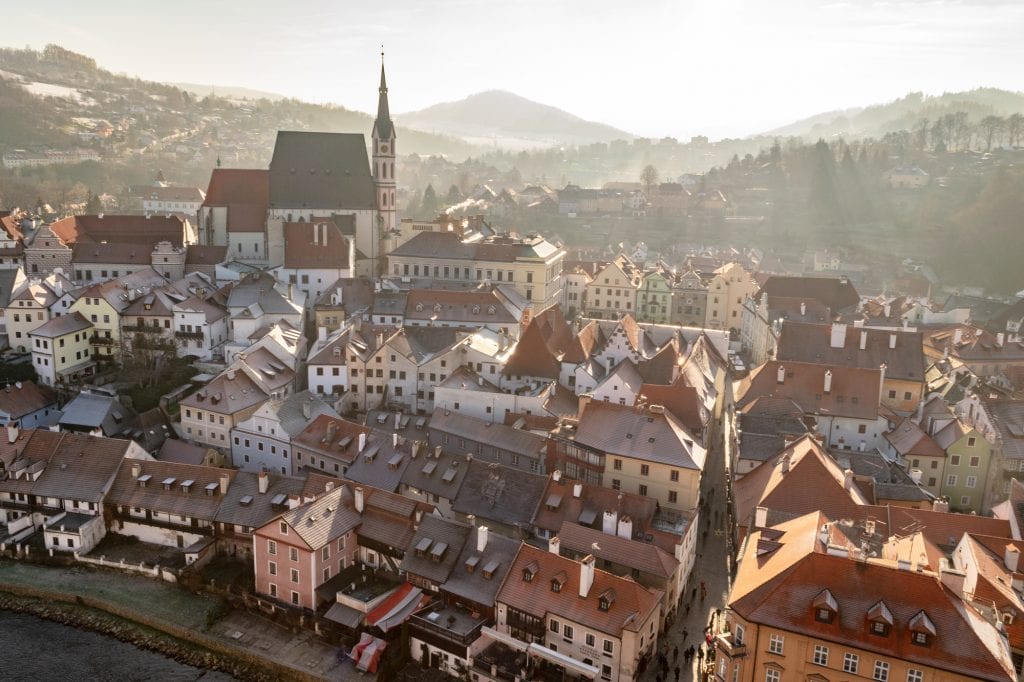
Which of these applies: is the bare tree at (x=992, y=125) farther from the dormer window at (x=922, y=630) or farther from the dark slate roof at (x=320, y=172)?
the dormer window at (x=922, y=630)

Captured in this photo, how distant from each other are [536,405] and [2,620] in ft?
89.6

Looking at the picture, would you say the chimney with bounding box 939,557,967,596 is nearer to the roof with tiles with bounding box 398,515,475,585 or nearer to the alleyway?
the alleyway

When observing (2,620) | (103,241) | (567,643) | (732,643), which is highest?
(103,241)

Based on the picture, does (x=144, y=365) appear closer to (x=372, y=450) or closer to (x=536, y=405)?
(x=372, y=450)

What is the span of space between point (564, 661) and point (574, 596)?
2233 mm

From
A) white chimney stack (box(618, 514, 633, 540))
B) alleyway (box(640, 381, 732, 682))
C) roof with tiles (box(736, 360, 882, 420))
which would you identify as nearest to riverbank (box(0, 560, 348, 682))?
white chimney stack (box(618, 514, 633, 540))

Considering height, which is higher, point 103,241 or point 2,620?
point 103,241

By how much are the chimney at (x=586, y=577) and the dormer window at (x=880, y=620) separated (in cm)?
914

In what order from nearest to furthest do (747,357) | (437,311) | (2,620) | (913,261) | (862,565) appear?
(862,565)
(2,620)
(437,311)
(747,357)
(913,261)

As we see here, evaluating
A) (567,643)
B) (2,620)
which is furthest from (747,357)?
(2,620)

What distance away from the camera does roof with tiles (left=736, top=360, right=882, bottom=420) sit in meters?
44.7

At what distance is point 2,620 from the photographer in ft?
117

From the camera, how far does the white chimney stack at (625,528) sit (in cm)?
3262

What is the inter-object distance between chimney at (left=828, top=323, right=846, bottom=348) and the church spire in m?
45.1
